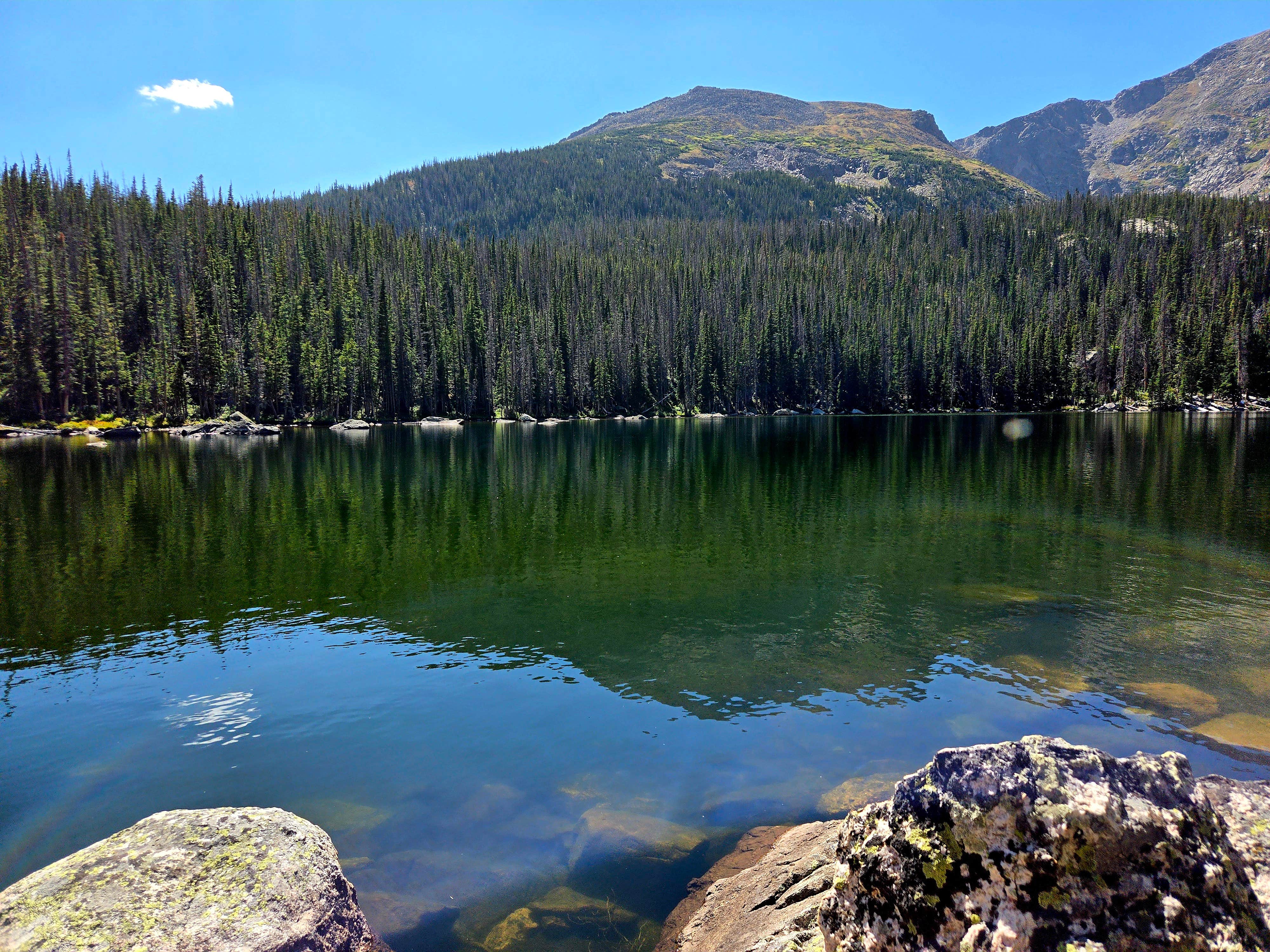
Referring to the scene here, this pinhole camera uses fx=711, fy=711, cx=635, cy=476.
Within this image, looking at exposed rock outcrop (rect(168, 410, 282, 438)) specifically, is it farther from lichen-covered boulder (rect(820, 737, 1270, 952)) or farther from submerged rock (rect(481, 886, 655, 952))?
lichen-covered boulder (rect(820, 737, 1270, 952))

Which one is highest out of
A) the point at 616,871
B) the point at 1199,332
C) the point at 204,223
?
the point at 204,223

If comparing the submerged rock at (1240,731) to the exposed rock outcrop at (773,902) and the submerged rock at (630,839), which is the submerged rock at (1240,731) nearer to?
the exposed rock outcrop at (773,902)

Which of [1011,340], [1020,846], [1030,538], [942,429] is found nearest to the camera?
[1020,846]

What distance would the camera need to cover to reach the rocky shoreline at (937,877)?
360 cm

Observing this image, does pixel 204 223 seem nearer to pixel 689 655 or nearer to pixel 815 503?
pixel 815 503

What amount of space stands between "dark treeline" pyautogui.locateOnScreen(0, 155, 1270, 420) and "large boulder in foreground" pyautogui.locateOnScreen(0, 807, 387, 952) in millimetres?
113203

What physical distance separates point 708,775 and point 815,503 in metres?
24.7

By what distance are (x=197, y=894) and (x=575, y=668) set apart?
29.7ft

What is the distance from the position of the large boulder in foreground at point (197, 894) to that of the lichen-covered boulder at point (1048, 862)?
442 cm

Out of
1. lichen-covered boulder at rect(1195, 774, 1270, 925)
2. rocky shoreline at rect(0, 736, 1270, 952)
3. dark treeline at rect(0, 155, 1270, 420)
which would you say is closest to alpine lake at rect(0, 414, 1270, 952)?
rocky shoreline at rect(0, 736, 1270, 952)

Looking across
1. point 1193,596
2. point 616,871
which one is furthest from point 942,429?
point 616,871

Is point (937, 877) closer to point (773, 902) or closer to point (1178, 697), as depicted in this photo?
point (773, 902)

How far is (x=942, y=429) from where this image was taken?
92438mm

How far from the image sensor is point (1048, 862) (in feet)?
12.1
